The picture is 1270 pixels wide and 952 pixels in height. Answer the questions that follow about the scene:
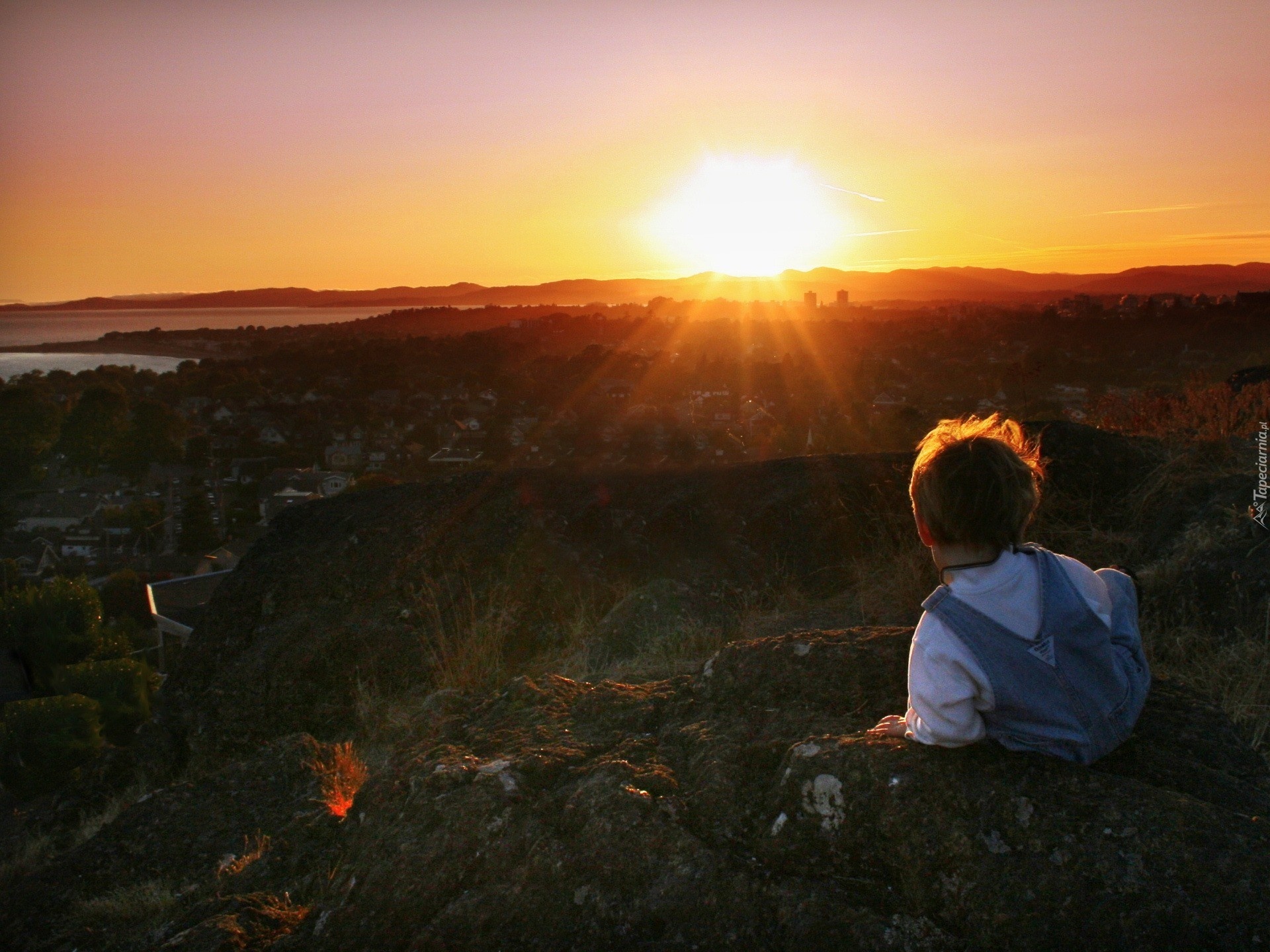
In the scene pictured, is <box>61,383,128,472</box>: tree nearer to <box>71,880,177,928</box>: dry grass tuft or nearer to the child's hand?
<box>71,880,177,928</box>: dry grass tuft

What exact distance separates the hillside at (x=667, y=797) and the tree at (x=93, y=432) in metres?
36.2

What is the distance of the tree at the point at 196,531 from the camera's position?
23.6m

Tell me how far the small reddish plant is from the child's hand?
1868 millimetres

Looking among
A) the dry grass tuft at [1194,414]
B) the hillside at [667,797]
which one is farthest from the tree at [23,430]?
the dry grass tuft at [1194,414]

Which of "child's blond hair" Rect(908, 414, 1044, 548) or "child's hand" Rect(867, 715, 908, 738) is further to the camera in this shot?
"child's hand" Rect(867, 715, 908, 738)

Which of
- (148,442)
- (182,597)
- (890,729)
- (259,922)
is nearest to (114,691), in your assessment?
(182,597)

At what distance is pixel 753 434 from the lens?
49.4ft

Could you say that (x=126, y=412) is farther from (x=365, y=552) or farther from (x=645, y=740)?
(x=645, y=740)

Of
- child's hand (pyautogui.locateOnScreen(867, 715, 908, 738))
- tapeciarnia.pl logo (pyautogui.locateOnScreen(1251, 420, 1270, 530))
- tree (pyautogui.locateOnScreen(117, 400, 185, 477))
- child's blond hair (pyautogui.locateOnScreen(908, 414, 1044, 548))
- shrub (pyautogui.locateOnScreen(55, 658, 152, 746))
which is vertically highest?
child's blond hair (pyautogui.locateOnScreen(908, 414, 1044, 548))

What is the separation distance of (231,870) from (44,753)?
11.1 metres

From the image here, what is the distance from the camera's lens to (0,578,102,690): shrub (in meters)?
15.0

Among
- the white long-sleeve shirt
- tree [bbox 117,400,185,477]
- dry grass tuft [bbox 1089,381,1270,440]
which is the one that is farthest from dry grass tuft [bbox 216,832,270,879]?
tree [bbox 117,400,185,477]

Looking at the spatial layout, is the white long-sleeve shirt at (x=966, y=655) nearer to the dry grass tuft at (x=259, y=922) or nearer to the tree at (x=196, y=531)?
the dry grass tuft at (x=259, y=922)

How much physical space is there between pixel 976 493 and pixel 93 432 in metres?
41.8
